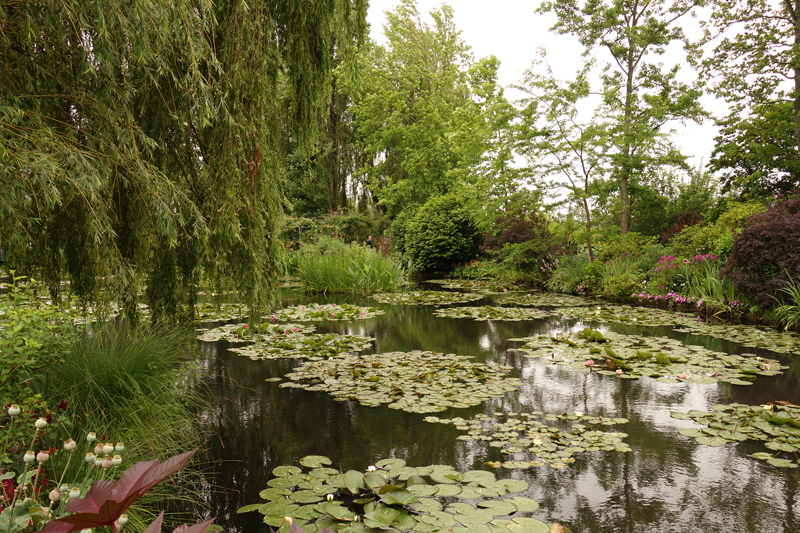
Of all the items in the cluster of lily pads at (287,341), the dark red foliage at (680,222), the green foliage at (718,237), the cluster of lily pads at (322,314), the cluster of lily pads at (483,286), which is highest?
the dark red foliage at (680,222)

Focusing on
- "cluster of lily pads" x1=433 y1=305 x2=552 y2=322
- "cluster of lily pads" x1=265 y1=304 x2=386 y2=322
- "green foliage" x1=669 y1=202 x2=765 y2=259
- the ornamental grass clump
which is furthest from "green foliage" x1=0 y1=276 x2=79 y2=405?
"green foliage" x1=669 y1=202 x2=765 y2=259

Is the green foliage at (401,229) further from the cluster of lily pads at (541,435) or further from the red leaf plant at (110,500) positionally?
the red leaf plant at (110,500)

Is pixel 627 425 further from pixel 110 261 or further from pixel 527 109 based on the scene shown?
pixel 527 109

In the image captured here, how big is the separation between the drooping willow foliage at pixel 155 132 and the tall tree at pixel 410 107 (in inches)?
716

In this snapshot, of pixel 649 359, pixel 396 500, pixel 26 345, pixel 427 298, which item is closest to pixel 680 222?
pixel 427 298

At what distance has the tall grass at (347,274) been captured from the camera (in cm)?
1279

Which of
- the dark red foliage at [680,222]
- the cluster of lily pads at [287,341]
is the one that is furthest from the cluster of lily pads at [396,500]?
the dark red foliage at [680,222]

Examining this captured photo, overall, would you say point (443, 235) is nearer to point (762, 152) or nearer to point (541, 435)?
point (762, 152)

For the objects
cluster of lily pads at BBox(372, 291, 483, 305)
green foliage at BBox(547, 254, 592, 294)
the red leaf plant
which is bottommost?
cluster of lily pads at BBox(372, 291, 483, 305)

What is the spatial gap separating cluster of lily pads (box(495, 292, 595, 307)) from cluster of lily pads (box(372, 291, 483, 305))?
0.74 m

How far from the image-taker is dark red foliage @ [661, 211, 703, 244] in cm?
1360

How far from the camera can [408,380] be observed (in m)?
4.89

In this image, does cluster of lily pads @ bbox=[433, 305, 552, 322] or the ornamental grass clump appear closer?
the ornamental grass clump

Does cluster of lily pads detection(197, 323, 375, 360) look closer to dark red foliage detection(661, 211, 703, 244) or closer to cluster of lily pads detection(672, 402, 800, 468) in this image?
cluster of lily pads detection(672, 402, 800, 468)
